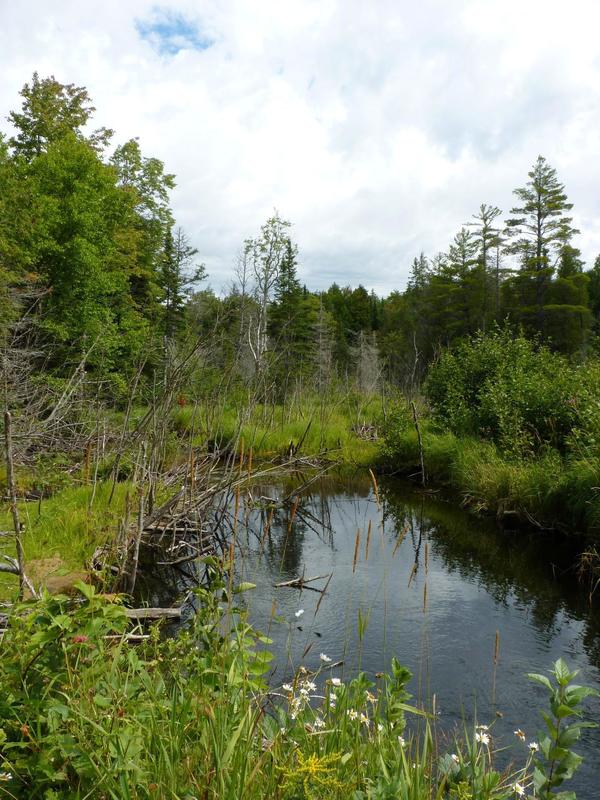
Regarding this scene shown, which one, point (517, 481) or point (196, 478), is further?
point (517, 481)

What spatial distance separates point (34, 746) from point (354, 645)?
155 inches

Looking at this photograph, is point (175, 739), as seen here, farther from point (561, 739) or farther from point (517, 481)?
point (517, 481)

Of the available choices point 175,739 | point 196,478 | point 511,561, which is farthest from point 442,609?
point 175,739

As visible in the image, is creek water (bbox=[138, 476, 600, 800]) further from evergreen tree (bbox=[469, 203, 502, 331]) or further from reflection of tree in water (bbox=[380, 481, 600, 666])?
evergreen tree (bbox=[469, 203, 502, 331])

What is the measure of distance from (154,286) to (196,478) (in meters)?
19.8

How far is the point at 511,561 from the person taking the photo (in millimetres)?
8617

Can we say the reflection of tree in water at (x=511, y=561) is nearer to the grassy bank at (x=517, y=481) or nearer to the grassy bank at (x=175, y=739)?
the grassy bank at (x=517, y=481)

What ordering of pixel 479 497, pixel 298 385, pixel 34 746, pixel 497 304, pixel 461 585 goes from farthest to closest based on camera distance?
pixel 497 304 → pixel 298 385 → pixel 479 497 → pixel 461 585 → pixel 34 746

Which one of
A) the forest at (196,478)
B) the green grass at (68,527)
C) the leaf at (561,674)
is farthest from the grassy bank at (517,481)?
the leaf at (561,674)

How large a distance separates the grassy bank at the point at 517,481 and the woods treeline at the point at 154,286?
2.65 metres

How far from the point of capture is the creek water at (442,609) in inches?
188

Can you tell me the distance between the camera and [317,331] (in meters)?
40.0

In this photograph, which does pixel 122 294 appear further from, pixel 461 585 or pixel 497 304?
pixel 497 304

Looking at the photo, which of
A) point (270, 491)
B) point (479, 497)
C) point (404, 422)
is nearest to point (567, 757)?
point (479, 497)
